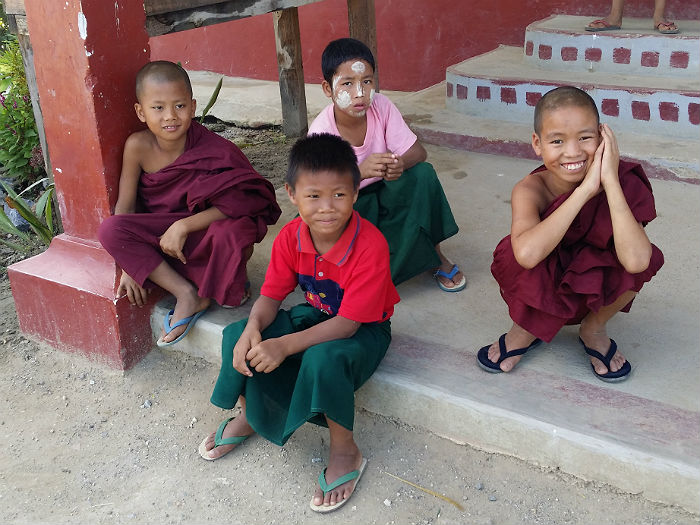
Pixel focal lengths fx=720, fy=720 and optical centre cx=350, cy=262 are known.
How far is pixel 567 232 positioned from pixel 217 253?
3.92 ft

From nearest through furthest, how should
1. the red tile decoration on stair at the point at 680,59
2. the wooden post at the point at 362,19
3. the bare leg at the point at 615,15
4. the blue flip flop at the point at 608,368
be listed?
the blue flip flop at the point at 608,368
the red tile decoration on stair at the point at 680,59
the bare leg at the point at 615,15
the wooden post at the point at 362,19

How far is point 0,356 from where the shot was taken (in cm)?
285

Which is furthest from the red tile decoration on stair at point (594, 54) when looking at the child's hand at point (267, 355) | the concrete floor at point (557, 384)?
the child's hand at point (267, 355)

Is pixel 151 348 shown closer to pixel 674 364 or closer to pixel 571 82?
pixel 674 364

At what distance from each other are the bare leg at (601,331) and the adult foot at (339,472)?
76cm

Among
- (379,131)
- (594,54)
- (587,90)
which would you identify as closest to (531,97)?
(587,90)

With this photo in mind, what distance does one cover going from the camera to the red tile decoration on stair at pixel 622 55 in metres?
4.35

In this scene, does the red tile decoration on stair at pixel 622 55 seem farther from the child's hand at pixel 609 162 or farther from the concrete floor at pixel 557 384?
the child's hand at pixel 609 162

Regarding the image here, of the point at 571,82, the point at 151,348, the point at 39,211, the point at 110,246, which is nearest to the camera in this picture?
the point at 110,246

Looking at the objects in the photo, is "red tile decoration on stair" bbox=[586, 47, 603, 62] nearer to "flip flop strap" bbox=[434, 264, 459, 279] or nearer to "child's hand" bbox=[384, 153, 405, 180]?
"flip flop strap" bbox=[434, 264, 459, 279]

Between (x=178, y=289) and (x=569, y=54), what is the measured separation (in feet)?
10.1

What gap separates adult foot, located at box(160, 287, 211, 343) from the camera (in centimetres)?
257

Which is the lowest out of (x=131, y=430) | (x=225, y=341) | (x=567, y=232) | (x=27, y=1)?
(x=131, y=430)

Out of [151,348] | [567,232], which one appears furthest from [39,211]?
[567,232]
